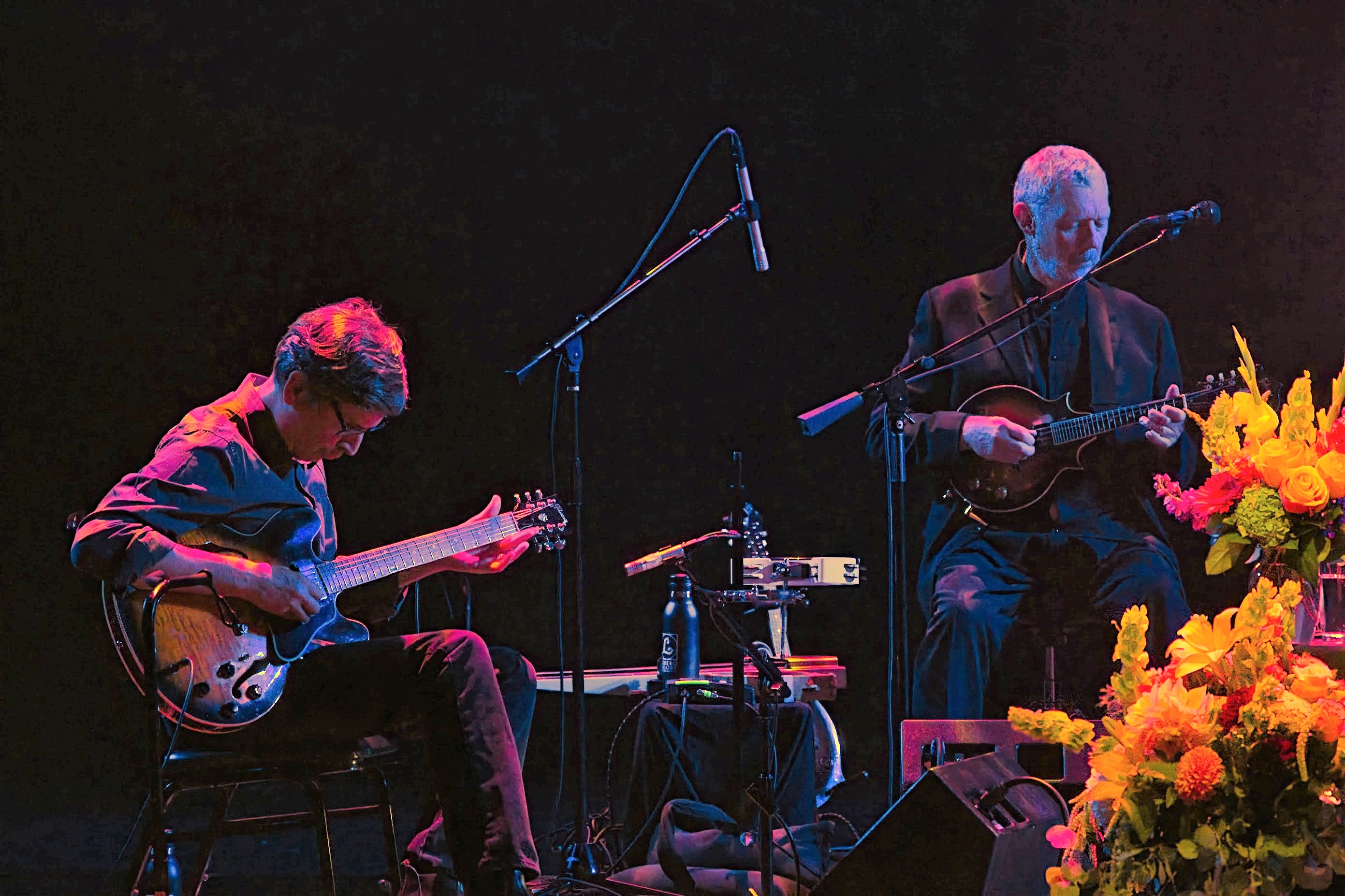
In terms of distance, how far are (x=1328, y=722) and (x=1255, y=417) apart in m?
0.35

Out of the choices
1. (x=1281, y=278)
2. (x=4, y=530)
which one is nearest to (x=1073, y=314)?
(x=1281, y=278)

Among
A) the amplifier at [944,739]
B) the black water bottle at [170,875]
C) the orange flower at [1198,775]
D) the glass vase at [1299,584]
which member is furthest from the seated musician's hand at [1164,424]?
the black water bottle at [170,875]

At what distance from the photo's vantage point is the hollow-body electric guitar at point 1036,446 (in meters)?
3.46

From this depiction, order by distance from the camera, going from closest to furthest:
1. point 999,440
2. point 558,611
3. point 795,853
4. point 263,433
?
point 263,433 → point 795,853 → point 999,440 → point 558,611

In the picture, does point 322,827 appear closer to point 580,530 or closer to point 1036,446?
point 580,530

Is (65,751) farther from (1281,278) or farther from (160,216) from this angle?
(1281,278)

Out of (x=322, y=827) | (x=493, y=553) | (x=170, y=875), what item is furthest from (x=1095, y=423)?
(x=170, y=875)

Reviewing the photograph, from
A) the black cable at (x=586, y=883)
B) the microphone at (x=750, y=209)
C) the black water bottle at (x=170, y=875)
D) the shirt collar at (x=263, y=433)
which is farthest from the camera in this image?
the microphone at (x=750, y=209)

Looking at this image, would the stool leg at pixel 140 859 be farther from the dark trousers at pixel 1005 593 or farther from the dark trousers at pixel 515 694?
the dark trousers at pixel 1005 593

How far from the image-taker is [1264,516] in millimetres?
1336

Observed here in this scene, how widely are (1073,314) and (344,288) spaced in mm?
2498

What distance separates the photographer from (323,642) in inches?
106

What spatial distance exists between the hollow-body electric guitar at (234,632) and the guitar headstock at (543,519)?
452 millimetres

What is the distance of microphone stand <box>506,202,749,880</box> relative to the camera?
A: 3.11 meters
